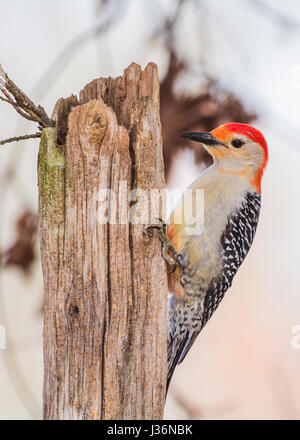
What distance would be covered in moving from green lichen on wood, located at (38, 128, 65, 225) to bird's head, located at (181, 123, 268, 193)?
765 millimetres

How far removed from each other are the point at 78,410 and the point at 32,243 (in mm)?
832

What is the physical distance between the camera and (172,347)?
2.53 m

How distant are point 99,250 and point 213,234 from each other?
90 centimetres

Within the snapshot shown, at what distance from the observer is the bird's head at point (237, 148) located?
8.09ft

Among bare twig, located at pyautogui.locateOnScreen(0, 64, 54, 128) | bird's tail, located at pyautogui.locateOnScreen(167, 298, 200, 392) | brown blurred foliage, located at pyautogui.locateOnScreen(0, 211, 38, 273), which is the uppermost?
bare twig, located at pyautogui.locateOnScreen(0, 64, 54, 128)

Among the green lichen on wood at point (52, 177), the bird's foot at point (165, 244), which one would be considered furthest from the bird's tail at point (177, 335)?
the green lichen on wood at point (52, 177)

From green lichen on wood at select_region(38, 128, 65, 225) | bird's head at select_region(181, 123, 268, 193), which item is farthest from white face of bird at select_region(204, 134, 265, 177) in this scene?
green lichen on wood at select_region(38, 128, 65, 225)

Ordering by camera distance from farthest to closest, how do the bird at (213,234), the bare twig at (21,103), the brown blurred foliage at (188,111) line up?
1. the bird at (213,234)
2. the brown blurred foliage at (188,111)
3. the bare twig at (21,103)

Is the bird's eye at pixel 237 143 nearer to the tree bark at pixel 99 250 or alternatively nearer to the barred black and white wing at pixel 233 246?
the barred black and white wing at pixel 233 246

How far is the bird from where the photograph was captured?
2.46 m

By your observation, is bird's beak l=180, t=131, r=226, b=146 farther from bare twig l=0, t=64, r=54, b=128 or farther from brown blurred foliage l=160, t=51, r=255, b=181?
bare twig l=0, t=64, r=54, b=128

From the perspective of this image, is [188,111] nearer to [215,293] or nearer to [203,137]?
[203,137]
